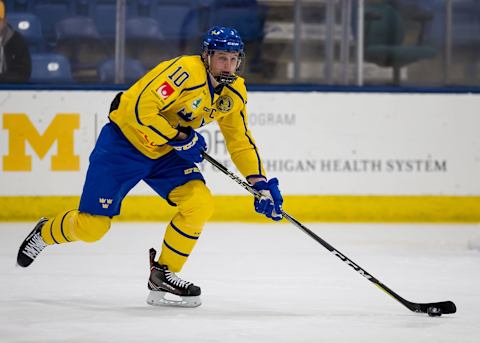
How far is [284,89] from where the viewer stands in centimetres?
681

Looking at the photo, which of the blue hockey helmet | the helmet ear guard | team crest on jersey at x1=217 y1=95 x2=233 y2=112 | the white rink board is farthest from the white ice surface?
the blue hockey helmet

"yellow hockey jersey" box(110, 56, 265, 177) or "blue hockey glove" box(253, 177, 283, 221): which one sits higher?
"yellow hockey jersey" box(110, 56, 265, 177)

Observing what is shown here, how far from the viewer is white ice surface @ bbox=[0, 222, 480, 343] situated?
3377 millimetres

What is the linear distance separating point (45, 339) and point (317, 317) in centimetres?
97

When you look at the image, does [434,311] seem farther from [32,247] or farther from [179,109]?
[32,247]

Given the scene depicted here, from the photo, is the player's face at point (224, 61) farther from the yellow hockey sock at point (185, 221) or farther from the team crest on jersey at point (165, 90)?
the yellow hockey sock at point (185, 221)

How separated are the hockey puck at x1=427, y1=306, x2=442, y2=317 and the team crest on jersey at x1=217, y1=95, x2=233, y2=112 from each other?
3.48ft

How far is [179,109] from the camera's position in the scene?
3.93 metres

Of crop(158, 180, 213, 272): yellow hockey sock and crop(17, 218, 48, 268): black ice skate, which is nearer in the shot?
crop(158, 180, 213, 272): yellow hockey sock

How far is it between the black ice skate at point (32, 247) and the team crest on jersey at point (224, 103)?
85cm

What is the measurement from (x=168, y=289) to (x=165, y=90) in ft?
2.45

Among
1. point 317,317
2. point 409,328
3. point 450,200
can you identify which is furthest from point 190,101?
point 450,200

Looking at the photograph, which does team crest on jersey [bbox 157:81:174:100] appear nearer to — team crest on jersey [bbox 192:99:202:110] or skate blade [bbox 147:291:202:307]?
team crest on jersey [bbox 192:99:202:110]

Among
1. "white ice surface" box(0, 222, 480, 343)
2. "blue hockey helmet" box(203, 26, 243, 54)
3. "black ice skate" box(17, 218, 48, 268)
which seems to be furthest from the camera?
"black ice skate" box(17, 218, 48, 268)
